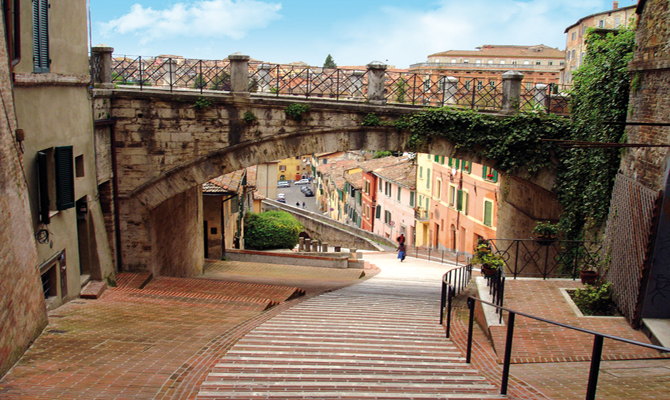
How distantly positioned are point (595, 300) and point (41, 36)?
380 inches

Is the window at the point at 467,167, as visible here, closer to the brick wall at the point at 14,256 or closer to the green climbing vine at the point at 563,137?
the green climbing vine at the point at 563,137

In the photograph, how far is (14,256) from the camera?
6.97 metres

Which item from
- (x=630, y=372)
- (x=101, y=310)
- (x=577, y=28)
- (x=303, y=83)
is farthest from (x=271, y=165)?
(x=630, y=372)

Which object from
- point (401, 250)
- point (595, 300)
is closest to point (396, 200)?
point (401, 250)

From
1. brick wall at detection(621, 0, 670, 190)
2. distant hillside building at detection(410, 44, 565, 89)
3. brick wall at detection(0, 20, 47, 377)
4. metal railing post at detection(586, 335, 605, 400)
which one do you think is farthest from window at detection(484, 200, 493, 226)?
distant hillside building at detection(410, 44, 565, 89)

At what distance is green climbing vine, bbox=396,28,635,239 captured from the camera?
1114cm

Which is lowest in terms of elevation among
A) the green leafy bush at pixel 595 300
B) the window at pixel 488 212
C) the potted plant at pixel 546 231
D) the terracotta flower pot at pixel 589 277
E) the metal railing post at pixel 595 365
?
the window at pixel 488 212

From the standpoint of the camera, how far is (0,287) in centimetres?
630

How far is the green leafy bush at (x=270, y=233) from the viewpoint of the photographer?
2955 centimetres

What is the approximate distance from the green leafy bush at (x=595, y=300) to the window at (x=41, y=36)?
9243 mm

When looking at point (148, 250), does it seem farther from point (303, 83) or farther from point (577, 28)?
point (577, 28)

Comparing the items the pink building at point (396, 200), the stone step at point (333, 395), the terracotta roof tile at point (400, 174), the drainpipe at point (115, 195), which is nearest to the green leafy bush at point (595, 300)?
the stone step at point (333, 395)

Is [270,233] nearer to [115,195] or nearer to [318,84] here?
[115,195]

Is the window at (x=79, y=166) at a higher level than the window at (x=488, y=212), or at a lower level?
higher
